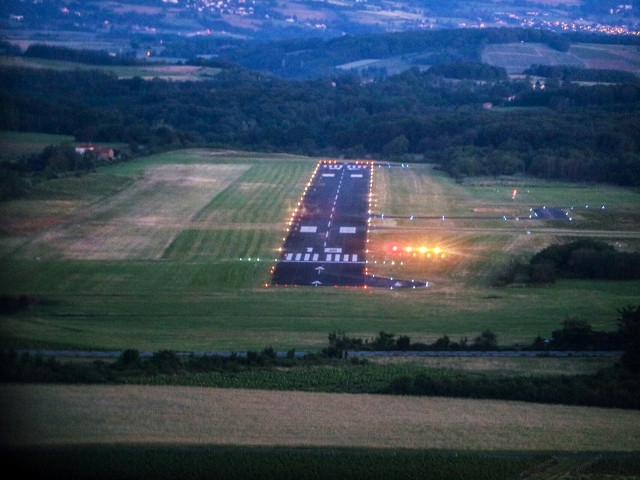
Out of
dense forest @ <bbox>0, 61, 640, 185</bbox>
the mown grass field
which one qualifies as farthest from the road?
dense forest @ <bbox>0, 61, 640, 185</bbox>

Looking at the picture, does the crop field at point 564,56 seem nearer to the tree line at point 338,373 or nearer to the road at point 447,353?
the road at point 447,353

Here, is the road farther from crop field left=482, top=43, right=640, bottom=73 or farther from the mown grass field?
crop field left=482, top=43, right=640, bottom=73

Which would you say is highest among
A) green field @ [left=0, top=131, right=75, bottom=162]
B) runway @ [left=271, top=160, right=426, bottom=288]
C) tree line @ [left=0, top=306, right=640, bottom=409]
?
green field @ [left=0, top=131, right=75, bottom=162]

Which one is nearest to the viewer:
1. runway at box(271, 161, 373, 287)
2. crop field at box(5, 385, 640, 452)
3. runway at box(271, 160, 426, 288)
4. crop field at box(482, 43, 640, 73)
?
crop field at box(5, 385, 640, 452)

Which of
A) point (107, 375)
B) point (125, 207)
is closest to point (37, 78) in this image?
point (125, 207)

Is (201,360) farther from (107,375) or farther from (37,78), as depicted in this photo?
(37,78)

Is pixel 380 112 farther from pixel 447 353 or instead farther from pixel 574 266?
pixel 447 353

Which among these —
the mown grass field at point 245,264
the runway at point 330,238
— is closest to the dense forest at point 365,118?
the mown grass field at point 245,264
